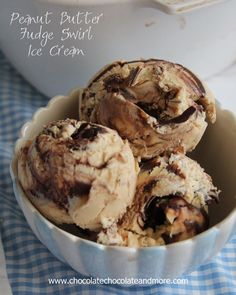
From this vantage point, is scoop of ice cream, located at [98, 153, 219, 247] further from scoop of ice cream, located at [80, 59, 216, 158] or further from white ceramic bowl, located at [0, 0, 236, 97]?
white ceramic bowl, located at [0, 0, 236, 97]

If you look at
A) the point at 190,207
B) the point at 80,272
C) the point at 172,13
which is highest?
the point at 172,13

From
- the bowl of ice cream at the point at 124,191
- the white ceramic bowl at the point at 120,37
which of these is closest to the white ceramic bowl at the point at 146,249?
the bowl of ice cream at the point at 124,191

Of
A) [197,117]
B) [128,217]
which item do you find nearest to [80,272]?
[128,217]

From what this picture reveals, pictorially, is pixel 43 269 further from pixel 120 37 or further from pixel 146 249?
pixel 120 37

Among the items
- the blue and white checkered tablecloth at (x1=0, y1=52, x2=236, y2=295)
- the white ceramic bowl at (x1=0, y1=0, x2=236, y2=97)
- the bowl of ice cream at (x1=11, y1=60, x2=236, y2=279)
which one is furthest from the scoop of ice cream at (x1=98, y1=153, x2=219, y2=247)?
the white ceramic bowl at (x1=0, y1=0, x2=236, y2=97)

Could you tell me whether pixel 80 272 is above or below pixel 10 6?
below

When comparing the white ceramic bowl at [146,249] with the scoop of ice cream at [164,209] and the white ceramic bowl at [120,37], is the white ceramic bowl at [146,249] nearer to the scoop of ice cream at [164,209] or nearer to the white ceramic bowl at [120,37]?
the scoop of ice cream at [164,209]

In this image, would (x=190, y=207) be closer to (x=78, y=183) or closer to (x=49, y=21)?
(x=78, y=183)
